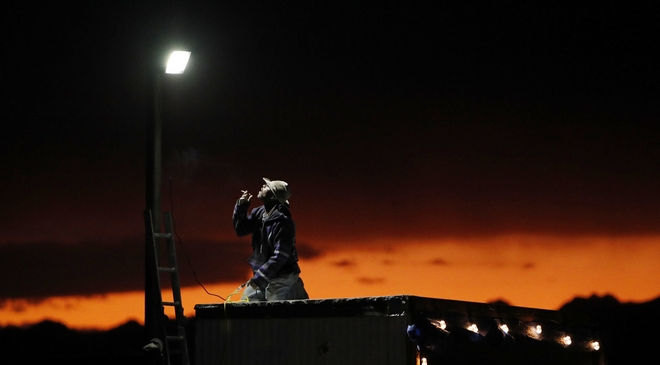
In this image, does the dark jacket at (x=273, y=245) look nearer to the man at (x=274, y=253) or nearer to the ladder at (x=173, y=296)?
the man at (x=274, y=253)

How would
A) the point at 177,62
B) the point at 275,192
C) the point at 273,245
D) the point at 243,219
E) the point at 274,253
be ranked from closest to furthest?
the point at 177,62 → the point at 274,253 → the point at 273,245 → the point at 275,192 → the point at 243,219

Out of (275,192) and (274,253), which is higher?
(275,192)

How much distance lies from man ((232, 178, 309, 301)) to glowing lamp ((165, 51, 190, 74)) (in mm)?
2010

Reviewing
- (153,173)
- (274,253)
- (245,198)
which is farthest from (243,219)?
(153,173)

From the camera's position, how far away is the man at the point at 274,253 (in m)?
9.74

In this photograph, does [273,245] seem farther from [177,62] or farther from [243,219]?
[177,62]

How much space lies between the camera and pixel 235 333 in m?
9.15

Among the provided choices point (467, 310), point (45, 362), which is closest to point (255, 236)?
point (467, 310)

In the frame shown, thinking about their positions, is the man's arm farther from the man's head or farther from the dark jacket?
the man's head

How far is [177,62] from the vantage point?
31.0 ft

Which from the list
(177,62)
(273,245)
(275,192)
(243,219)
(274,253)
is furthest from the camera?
(243,219)

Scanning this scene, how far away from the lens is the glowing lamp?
30.7 ft

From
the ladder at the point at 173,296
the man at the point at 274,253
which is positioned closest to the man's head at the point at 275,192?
the man at the point at 274,253

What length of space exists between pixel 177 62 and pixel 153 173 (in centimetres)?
140
